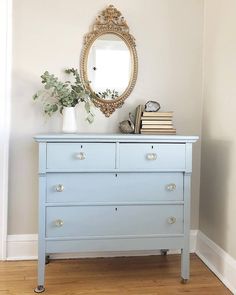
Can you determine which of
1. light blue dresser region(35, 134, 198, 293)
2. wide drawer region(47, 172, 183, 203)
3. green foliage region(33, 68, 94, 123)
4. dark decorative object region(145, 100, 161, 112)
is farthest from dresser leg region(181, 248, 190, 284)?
green foliage region(33, 68, 94, 123)

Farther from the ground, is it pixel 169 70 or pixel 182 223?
pixel 169 70

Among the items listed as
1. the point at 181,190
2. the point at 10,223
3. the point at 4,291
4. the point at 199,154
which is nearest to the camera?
the point at 4,291

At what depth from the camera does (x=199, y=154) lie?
2.83m

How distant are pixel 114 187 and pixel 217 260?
0.91m

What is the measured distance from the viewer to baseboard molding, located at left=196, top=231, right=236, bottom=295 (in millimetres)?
2235

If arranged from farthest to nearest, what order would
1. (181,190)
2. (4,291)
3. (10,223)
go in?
(10,223)
(181,190)
(4,291)

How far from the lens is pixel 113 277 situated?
7.80ft

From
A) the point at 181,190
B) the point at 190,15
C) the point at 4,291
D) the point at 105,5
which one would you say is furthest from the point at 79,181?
the point at 190,15

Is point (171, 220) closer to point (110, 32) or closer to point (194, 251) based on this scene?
point (194, 251)

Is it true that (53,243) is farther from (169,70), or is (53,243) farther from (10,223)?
(169,70)

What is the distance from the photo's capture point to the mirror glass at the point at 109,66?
265 cm

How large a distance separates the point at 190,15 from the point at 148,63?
1.64ft

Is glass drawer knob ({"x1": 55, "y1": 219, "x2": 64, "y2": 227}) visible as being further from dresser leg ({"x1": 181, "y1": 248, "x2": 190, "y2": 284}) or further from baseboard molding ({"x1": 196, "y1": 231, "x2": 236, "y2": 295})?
baseboard molding ({"x1": 196, "y1": 231, "x2": 236, "y2": 295})

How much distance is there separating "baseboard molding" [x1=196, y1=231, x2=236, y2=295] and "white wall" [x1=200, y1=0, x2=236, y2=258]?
42 mm
